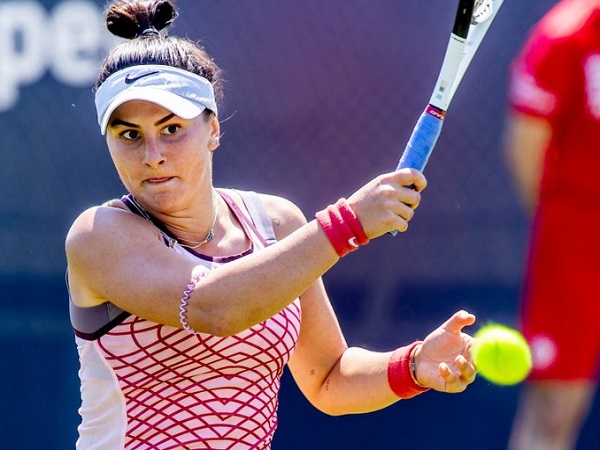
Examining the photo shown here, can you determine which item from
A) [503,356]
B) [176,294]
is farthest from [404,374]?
[176,294]

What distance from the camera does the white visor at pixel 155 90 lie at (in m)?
2.09

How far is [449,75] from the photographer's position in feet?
6.23

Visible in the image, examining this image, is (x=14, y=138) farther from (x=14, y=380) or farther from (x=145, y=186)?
(x=145, y=186)

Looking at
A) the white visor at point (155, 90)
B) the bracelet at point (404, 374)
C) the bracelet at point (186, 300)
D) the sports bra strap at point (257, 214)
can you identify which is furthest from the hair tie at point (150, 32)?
the bracelet at point (404, 374)

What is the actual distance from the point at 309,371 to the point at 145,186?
1.84ft

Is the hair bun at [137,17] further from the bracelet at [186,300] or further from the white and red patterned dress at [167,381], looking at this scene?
the bracelet at [186,300]

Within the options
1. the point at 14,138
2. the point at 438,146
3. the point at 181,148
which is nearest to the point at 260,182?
the point at 438,146

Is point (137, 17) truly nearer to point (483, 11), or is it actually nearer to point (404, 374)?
point (483, 11)

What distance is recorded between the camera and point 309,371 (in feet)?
8.02

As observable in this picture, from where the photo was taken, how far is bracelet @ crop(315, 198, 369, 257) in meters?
1.86

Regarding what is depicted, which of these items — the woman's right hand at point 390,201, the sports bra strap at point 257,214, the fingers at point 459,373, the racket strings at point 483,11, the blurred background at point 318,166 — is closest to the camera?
the woman's right hand at point 390,201

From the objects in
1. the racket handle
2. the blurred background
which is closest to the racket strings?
the racket handle

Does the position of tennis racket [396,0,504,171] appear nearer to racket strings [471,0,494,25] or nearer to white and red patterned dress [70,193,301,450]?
racket strings [471,0,494,25]

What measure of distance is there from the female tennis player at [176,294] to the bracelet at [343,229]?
0.07 metres
